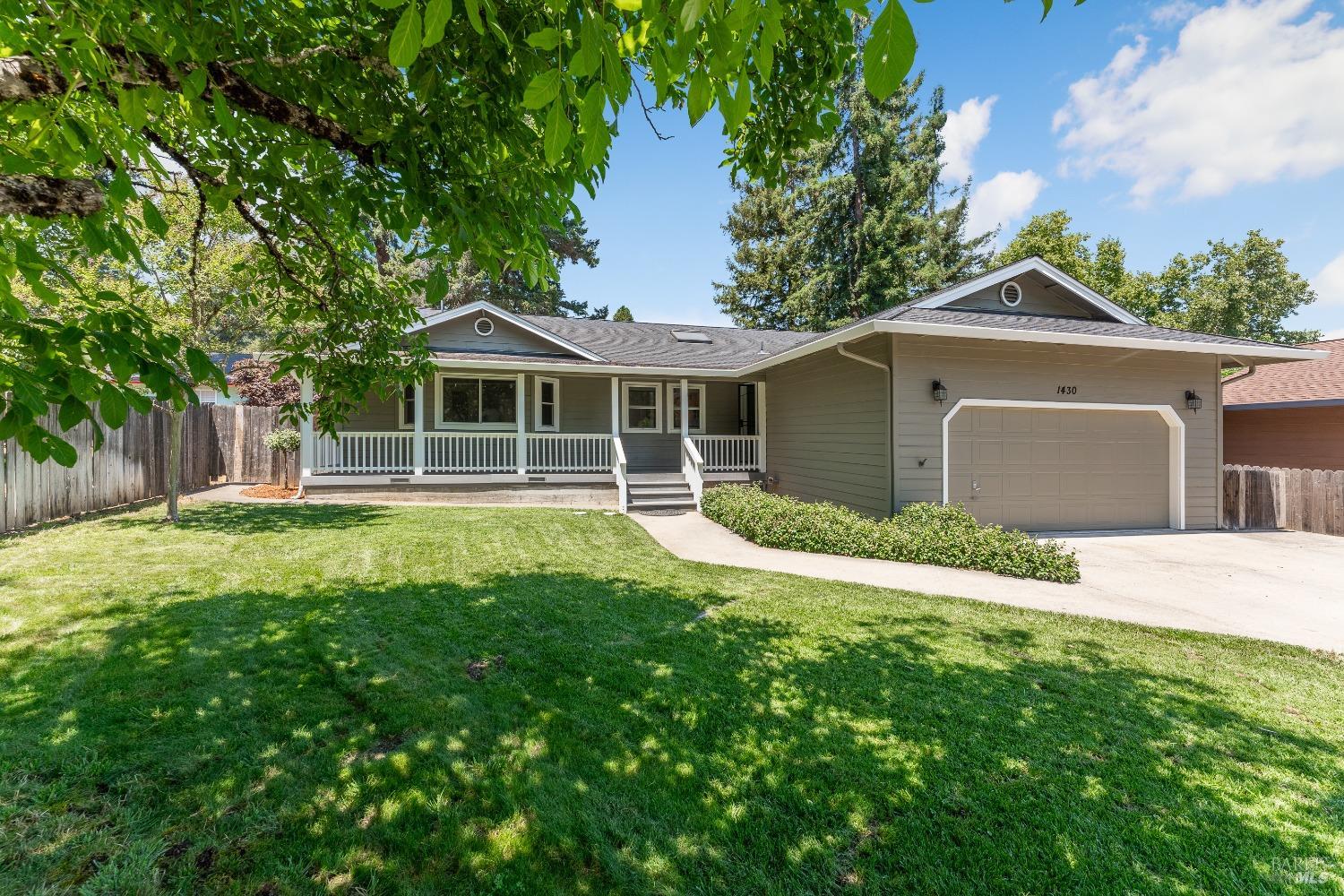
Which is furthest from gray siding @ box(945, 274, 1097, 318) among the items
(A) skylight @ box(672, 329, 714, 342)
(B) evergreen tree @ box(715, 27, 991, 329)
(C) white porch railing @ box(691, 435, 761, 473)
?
(B) evergreen tree @ box(715, 27, 991, 329)

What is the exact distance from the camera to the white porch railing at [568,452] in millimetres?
12680

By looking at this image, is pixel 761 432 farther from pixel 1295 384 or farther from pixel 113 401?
pixel 1295 384

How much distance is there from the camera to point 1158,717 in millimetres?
3082

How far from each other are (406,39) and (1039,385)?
395 inches

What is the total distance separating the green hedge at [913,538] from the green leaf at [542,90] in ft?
22.8

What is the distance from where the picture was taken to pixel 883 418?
27.5 feet

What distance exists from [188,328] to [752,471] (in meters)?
10.7

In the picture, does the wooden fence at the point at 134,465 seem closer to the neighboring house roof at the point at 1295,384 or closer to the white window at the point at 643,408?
the white window at the point at 643,408

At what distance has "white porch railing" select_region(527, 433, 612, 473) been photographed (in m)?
12.7

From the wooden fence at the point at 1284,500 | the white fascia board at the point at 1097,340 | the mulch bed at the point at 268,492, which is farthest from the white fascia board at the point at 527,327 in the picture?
the wooden fence at the point at 1284,500

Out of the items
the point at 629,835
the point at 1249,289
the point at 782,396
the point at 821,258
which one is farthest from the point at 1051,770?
the point at 1249,289

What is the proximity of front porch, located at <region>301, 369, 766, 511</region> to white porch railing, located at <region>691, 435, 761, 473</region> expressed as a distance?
0.08 ft

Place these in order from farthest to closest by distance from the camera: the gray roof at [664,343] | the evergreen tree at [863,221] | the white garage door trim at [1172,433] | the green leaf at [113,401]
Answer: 1. the evergreen tree at [863,221]
2. the gray roof at [664,343]
3. the white garage door trim at [1172,433]
4. the green leaf at [113,401]

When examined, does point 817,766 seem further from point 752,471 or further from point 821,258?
point 821,258
